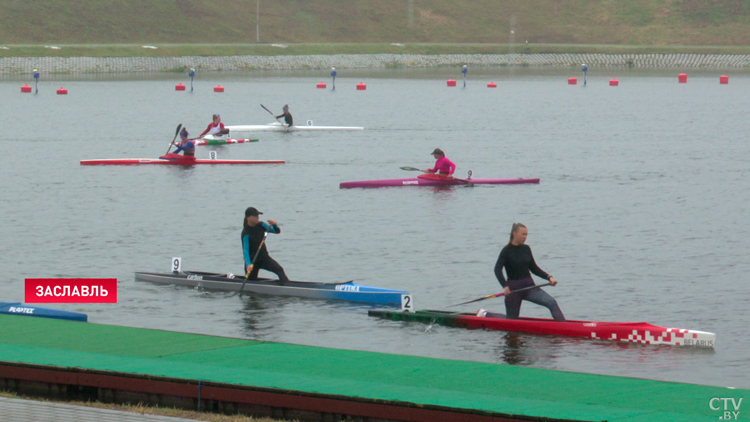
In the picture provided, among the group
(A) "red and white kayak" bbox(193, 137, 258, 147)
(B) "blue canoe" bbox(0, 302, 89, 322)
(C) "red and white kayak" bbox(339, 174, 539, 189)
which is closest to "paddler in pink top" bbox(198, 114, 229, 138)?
(A) "red and white kayak" bbox(193, 137, 258, 147)

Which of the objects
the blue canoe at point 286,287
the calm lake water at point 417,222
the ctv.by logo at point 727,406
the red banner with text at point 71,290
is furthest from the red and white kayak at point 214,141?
the ctv.by logo at point 727,406

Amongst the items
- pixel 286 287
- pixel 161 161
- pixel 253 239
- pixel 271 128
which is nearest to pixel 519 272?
pixel 286 287

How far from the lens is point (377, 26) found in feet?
521

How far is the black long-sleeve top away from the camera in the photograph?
56.7 ft

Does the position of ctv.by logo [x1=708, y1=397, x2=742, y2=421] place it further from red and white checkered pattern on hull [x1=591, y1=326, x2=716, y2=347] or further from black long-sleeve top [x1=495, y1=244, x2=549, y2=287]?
black long-sleeve top [x1=495, y1=244, x2=549, y2=287]

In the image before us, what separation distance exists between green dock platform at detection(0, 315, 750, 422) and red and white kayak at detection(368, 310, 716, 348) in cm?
404

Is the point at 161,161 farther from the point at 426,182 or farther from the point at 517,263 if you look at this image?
the point at 517,263

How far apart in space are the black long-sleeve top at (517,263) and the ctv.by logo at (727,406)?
5247mm

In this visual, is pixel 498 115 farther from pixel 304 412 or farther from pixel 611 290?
pixel 304 412

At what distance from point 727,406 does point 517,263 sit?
589 centimetres

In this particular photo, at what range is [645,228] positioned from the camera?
97.7 ft

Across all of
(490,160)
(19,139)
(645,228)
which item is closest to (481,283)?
(645,228)

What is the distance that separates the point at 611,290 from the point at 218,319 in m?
8.44

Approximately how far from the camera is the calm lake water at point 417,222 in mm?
19000
